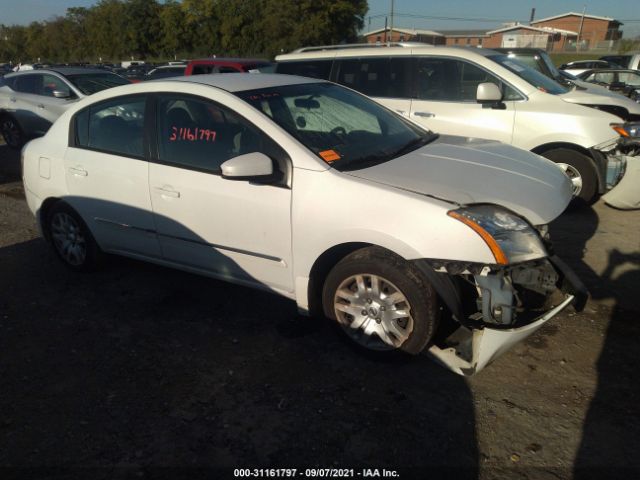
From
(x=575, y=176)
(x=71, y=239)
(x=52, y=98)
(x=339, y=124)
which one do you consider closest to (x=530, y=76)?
(x=575, y=176)

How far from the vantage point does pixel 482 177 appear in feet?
10.3

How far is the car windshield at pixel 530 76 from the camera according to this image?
607 cm

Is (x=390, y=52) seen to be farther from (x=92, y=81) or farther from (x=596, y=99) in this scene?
(x=92, y=81)

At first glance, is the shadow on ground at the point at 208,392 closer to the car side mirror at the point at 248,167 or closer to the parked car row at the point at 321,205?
the parked car row at the point at 321,205

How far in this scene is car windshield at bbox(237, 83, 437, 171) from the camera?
10.7 ft

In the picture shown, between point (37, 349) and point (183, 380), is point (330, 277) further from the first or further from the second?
point (37, 349)

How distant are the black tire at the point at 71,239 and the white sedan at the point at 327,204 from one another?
27mm

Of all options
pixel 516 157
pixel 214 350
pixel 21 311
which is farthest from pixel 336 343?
pixel 21 311

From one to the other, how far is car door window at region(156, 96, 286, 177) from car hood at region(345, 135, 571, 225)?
0.68 meters

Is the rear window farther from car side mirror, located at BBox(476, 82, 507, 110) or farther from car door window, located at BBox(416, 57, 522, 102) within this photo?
car side mirror, located at BBox(476, 82, 507, 110)

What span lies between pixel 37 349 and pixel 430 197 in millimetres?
2681

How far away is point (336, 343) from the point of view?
3348 mm

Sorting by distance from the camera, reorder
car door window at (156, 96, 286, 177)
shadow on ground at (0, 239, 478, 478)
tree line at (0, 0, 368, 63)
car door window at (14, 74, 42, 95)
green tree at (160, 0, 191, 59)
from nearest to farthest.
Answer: shadow on ground at (0, 239, 478, 478), car door window at (156, 96, 286, 177), car door window at (14, 74, 42, 95), tree line at (0, 0, 368, 63), green tree at (160, 0, 191, 59)

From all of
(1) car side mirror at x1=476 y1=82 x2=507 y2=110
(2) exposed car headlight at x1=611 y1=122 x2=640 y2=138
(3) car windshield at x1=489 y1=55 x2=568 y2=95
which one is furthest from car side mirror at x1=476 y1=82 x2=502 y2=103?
(2) exposed car headlight at x1=611 y1=122 x2=640 y2=138
